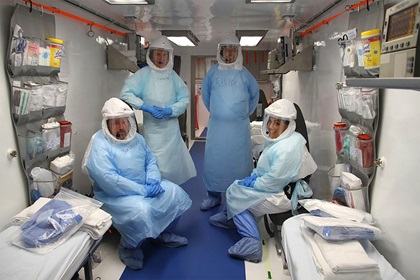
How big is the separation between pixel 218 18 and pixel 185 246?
7.51 feet

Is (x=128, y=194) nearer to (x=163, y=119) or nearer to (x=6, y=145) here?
(x=6, y=145)

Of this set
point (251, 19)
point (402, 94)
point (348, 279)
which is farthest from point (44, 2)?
point (348, 279)

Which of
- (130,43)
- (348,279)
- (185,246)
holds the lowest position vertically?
(185,246)

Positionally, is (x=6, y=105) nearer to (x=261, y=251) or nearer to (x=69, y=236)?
(x=69, y=236)

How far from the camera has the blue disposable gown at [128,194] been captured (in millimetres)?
2326

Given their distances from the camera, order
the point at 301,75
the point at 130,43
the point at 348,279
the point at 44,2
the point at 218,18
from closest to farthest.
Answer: the point at 348,279 < the point at 44,2 < the point at 218,18 < the point at 301,75 < the point at 130,43

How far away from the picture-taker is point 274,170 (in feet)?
7.75

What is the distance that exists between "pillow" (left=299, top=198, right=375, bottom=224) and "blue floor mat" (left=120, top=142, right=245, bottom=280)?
0.80 metres

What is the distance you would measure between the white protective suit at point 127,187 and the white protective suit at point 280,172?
57 cm

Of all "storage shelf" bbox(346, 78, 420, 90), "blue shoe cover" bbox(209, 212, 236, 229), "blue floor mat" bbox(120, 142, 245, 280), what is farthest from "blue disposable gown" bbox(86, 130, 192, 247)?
"storage shelf" bbox(346, 78, 420, 90)

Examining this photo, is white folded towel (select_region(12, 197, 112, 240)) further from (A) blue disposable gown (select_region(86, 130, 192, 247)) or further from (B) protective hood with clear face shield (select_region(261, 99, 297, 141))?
(B) protective hood with clear face shield (select_region(261, 99, 297, 141))

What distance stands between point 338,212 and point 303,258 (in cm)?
37

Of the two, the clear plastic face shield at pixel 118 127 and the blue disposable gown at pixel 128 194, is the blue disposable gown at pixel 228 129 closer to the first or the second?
the blue disposable gown at pixel 128 194

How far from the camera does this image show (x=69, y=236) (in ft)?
5.77
